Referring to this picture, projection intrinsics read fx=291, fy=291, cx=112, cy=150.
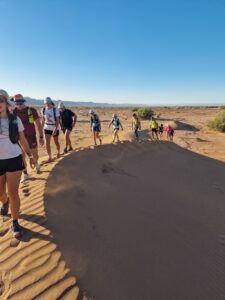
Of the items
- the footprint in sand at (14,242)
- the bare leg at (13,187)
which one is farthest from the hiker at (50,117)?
the footprint in sand at (14,242)

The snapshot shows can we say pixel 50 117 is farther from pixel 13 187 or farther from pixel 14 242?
pixel 14 242

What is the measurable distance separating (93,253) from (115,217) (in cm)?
94

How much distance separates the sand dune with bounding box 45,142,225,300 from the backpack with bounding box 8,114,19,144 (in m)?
1.06

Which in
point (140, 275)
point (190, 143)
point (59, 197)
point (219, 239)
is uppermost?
point (59, 197)

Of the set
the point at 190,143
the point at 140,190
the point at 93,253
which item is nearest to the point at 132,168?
the point at 140,190

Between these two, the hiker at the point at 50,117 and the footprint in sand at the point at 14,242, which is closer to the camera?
the footprint in sand at the point at 14,242

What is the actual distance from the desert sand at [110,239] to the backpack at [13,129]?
1045mm

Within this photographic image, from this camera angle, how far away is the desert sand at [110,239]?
9.08 feet

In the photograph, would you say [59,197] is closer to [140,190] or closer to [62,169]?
[62,169]

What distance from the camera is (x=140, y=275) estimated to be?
2982mm

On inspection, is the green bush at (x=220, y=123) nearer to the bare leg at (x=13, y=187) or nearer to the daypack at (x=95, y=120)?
the daypack at (x=95, y=120)

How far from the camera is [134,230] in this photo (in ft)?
12.3

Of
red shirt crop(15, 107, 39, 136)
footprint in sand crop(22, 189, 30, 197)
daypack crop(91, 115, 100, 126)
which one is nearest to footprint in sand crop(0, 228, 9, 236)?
footprint in sand crop(22, 189, 30, 197)

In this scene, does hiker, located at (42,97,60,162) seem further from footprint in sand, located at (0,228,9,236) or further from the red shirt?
footprint in sand, located at (0,228,9,236)
